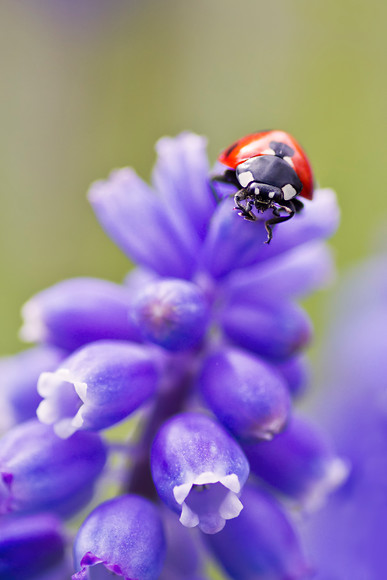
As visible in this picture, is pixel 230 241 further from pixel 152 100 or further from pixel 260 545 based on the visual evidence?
pixel 152 100

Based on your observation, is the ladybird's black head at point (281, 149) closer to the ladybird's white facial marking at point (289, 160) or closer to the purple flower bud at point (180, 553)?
the ladybird's white facial marking at point (289, 160)

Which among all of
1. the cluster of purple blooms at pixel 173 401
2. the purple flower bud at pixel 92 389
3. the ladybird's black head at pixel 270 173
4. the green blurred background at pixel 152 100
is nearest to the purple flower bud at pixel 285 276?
the cluster of purple blooms at pixel 173 401

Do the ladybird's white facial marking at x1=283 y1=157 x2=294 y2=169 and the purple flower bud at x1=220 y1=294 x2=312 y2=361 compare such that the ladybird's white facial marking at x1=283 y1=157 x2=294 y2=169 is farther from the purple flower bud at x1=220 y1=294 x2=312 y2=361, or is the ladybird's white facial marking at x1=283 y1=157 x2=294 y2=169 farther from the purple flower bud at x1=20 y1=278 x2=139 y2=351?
the purple flower bud at x1=20 y1=278 x2=139 y2=351

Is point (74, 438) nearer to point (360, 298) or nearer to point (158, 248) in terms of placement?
point (158, 248)

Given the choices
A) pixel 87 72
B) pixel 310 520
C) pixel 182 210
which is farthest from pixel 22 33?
pixel 310 520

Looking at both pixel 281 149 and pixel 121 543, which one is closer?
pixel 121 543

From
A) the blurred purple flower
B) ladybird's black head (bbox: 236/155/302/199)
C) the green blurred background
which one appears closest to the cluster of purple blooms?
ladybird's black head (bbox: 236/155/302/199)

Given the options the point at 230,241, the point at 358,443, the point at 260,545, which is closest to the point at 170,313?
the point at 230,241
